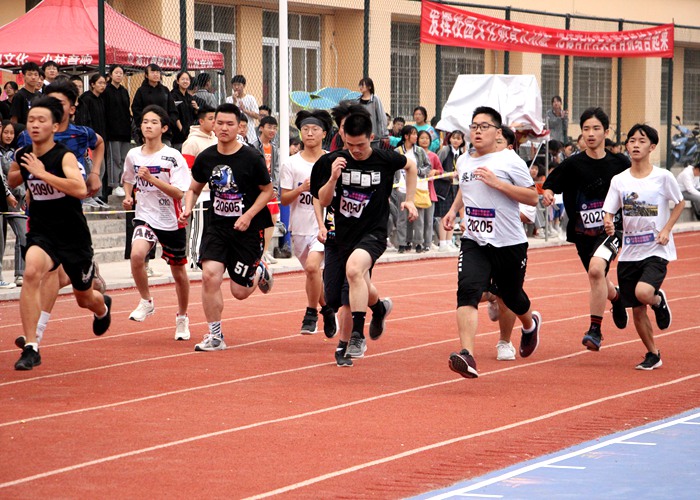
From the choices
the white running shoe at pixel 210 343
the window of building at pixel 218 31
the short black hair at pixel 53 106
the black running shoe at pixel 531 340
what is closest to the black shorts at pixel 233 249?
the white running shoe at pixel 210 343

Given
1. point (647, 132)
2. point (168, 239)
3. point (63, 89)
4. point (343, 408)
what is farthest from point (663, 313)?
point (63, 89)

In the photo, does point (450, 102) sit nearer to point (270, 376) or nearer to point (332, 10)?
point (332, 10)

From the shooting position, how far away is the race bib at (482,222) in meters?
9.40

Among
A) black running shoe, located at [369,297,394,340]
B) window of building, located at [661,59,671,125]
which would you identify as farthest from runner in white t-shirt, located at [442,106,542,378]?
window of building, located at [661,59,671,125]

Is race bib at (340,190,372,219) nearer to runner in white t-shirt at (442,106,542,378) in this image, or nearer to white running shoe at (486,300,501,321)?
runner in white t-shirt at (442,106,542,378)

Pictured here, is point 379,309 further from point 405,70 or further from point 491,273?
point 405,70

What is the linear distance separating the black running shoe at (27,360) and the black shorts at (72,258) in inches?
25.0

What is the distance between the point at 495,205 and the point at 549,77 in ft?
79.3

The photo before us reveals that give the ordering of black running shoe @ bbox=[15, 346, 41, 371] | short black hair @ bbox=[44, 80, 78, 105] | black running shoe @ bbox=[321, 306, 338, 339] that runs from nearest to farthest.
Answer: black running shoe @ bbox=[15, 346, 41, 371] → short black hair @ bbox=[44, 80, 78, 105] → black running shoe @ bbox=[321, 306, 338, 339]

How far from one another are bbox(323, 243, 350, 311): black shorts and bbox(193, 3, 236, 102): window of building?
15.7m

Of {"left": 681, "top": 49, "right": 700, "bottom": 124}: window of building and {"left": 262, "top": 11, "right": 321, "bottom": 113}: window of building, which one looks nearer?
{"left": 262, "top": 11, "right": 321, "bottom": 113}: window of building

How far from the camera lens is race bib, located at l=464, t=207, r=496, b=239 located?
30.8 feet

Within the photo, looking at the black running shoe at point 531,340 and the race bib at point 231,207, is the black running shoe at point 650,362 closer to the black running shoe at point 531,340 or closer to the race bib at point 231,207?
the black running shoe at point 531,340

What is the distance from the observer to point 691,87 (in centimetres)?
3703
